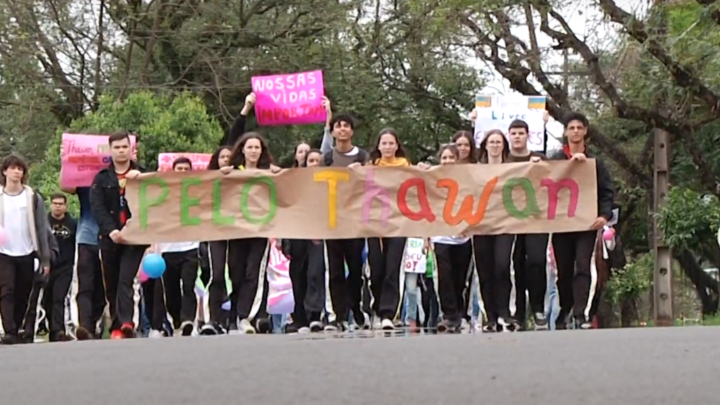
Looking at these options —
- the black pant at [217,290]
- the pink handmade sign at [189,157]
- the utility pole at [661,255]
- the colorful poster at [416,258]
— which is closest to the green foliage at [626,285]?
the utility pole at [661,255]

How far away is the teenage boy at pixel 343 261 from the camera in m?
11.4

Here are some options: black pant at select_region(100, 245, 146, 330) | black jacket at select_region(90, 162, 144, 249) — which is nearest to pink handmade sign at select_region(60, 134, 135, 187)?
black jacket at select_region(90, 162, 144, 249)

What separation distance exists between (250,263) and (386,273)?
110cm

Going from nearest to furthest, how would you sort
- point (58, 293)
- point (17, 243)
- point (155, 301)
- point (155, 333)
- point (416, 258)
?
point (17, 243) → point (155, 333) → point (155, 301) → point (58, 293) → point (416, 258)


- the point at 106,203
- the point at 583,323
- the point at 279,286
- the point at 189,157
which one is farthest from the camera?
the point at 189,157

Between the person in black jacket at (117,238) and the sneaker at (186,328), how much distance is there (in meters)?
0.57

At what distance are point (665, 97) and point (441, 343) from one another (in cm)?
1603

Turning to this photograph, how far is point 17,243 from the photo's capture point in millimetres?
11695

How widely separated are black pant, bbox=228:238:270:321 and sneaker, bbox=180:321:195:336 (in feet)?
2.58

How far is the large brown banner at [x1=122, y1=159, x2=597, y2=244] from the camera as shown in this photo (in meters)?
11.6

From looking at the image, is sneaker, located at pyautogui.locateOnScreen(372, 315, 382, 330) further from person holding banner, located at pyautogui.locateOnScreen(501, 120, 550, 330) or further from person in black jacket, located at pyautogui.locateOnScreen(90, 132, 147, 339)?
person in black jacket, located at pyautogui.locateOnScreen(90, 132, 147, 339)

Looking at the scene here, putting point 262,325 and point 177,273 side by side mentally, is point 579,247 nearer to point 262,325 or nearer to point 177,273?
point 262,325

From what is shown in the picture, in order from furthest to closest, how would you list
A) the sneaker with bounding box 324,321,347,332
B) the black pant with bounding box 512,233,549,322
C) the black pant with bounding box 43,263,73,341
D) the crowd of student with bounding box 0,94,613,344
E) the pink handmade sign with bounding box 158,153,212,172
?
the pink handmade sign with bounding box 158,153,212,172 → the black pant with bounding box 43,263,73,341 → the sneaker with bounding box 324,321,347,332 → the crowd of student with bounding box 0,94,613,344 → the black pant with bounding box 512,233,549,322

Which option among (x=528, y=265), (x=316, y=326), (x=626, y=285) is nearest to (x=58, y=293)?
(x=316, y=326)
